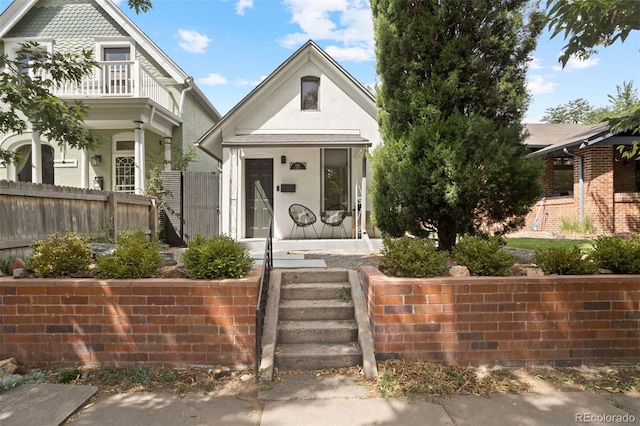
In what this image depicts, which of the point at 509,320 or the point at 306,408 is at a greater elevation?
the point at 509,320

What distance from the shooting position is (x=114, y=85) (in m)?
11.0

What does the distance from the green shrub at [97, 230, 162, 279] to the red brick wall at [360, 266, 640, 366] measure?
2.17 metres

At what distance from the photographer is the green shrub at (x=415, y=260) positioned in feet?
11.5

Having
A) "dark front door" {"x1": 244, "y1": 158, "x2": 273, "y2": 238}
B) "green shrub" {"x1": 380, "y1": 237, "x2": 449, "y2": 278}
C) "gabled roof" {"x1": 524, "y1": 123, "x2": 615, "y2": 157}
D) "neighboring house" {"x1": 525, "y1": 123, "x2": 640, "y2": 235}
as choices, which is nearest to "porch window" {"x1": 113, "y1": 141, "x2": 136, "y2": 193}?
"dark front door" {"x1": 244, "y1": 158, "x2": 273, "y2": 238}

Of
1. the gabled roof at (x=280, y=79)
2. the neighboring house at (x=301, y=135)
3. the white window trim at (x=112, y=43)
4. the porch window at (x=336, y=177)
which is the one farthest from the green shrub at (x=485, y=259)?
the white window trim at (x=112, y=43)

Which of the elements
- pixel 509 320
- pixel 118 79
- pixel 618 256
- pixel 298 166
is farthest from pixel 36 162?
pixel 618 256

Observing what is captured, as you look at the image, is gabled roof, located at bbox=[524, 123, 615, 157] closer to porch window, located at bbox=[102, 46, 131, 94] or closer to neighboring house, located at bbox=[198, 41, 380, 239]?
neighboring house, located at bbox=[198, 41, 380, 239]

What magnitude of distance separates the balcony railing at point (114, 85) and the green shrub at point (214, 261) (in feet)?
28.7

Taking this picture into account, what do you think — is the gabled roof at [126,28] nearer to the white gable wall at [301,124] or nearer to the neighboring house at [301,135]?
the neighboring house at [301,135]

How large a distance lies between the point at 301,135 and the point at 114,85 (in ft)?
19.4

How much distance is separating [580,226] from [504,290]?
1087 centimetres

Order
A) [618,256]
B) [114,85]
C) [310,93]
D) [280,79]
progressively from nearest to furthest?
[618,256] → [280,79] → [310,93] → [114,85]

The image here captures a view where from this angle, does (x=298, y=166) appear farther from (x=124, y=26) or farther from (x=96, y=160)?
(x=124, y=26)

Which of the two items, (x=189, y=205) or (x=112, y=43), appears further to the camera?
(x=112, y=43)
